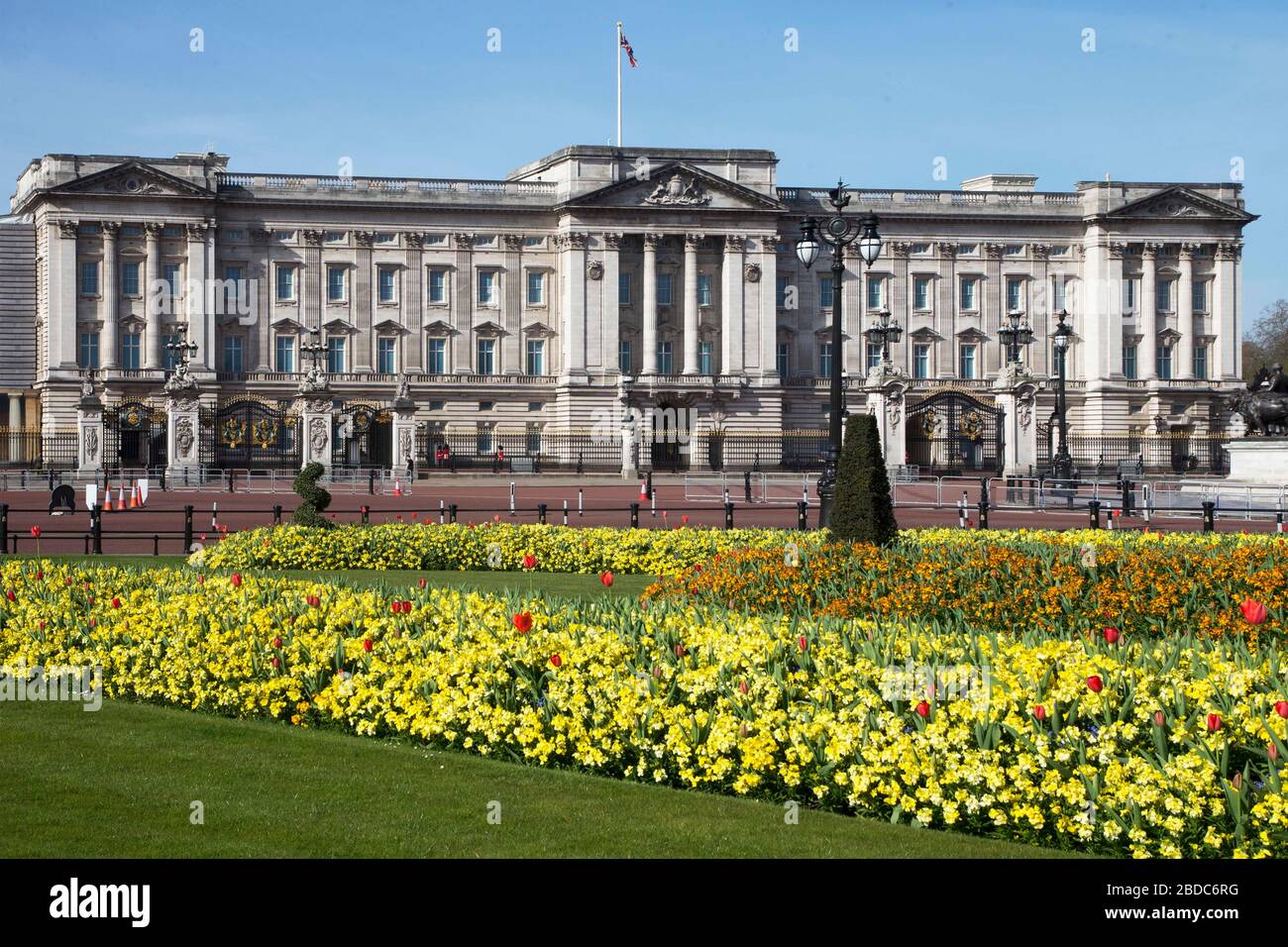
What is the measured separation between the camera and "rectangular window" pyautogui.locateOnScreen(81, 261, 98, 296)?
250 ft

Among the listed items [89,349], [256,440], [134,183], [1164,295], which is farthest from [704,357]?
[89,349]

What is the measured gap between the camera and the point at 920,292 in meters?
85.2

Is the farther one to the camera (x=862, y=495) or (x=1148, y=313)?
(x=1148, y=313)

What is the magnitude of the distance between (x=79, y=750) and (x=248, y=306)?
70.1 meters

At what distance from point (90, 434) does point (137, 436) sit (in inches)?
588

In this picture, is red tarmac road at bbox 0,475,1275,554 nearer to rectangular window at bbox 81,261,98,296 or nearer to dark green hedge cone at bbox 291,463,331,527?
dark green hedge cone at bbox 291,463,331,527

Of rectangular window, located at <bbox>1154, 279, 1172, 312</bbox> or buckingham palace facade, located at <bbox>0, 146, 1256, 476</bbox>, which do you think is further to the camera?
rectangular window, located at <bbox>1154, 279, 1172, 312</bbox>

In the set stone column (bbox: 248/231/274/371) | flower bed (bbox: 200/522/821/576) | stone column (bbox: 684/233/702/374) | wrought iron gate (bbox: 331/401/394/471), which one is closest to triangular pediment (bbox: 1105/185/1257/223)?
stone column (bbox: 684/233/702/374)

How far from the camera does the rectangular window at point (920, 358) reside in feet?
280

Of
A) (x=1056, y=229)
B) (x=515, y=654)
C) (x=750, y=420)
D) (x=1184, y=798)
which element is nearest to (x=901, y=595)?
(x=515, y=654)

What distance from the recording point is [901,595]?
15180mm

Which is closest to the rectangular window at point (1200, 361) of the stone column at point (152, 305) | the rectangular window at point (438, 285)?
the rectangular window at point (438, 285)

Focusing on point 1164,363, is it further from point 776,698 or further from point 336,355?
point 776,698

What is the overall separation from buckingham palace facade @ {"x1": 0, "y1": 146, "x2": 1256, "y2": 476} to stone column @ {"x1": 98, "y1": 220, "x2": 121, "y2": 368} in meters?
0.11
